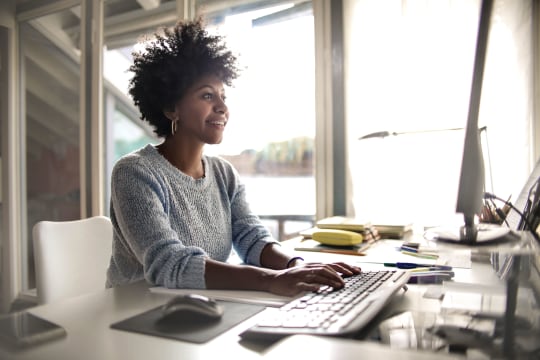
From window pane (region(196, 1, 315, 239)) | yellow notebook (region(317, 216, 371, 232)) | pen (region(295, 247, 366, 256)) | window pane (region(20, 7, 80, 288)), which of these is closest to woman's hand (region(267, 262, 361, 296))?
pen (region(295, 247, 366, 256))

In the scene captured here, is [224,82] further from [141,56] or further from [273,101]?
[273,101]

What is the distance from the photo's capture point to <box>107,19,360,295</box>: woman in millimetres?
974

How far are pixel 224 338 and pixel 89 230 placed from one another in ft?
3.67

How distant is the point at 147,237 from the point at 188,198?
0.86 feet

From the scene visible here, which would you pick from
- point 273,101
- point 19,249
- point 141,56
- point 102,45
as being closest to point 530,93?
point 273,101

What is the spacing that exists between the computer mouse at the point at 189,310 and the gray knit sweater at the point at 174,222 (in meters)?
0.25

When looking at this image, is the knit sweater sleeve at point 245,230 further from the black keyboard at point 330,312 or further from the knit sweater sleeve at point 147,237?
the black keyboard at point 330,312

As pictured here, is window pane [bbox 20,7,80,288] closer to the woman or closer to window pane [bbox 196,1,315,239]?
window pane [bbox 196,1,315,239]

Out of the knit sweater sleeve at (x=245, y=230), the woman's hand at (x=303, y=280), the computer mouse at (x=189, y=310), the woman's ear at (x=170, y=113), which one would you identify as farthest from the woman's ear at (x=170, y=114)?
the computer mouse at (x=189, y=310)

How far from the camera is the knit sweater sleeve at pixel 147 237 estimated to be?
0.98 m

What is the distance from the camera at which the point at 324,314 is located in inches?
26.8

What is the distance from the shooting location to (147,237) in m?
1.05

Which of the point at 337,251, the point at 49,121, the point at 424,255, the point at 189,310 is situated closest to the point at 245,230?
the point at 337,251

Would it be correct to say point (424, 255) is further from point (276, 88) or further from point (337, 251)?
point (276, 88)
